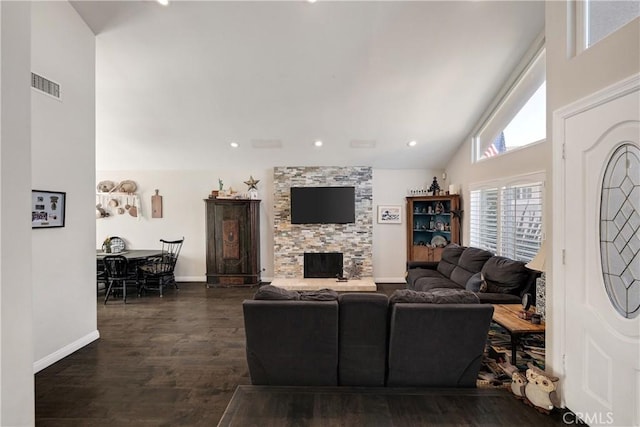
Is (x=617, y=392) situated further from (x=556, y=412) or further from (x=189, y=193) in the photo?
(x=189, y=193)

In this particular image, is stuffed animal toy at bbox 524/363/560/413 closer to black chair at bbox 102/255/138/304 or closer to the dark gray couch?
the dark gray couch

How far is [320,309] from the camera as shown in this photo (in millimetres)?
2430

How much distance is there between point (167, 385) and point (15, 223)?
1.76 metres

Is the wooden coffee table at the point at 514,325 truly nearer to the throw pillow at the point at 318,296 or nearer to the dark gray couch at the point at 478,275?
the dark gray couch at the point at 478,275

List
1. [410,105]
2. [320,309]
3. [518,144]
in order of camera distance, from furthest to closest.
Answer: [410,105] → [518,144] → [320,309]

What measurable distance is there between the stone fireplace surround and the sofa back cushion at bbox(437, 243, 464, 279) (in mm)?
1709

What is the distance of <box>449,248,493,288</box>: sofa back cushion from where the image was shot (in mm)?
4348

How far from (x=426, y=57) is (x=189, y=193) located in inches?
214

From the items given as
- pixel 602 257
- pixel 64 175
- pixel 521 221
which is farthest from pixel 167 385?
pixel 521 221

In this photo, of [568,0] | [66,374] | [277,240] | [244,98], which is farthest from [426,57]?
[66,374]

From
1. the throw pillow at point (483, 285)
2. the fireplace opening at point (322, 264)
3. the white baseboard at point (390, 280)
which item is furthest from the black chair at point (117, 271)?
the throw pillow at point (483, 285)

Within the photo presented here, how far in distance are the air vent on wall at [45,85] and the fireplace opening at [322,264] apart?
475 centimetres

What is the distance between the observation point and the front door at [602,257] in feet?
5.84

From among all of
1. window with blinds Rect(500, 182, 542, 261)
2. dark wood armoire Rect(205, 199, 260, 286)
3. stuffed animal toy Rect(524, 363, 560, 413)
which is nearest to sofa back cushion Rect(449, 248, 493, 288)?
window with blinds Rect(500, 182, 542, 261)
